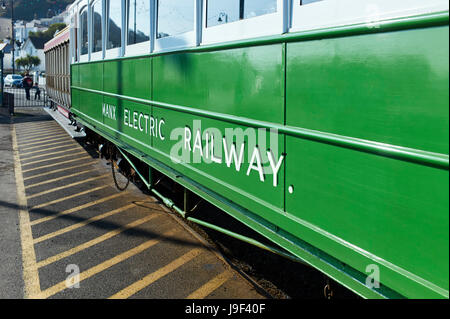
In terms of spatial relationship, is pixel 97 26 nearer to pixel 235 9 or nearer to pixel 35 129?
pixel 235 9

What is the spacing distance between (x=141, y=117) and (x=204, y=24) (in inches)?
61.9

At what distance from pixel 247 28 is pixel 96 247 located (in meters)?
2.87

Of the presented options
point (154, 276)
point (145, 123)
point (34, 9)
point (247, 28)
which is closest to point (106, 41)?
point (145, 123)

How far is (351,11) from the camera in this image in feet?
6.37

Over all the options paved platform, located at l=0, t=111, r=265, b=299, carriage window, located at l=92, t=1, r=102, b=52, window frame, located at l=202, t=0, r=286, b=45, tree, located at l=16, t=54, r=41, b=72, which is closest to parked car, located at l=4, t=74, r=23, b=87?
tree, located at l=16, t=54, r=41, b=72

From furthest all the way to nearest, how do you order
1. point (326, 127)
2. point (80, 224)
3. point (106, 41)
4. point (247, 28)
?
point (106, 41), point (80, 224), point (247, 28), point (326, 127)

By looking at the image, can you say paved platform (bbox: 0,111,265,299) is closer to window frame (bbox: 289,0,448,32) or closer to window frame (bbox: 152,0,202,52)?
window frame (bbox: 152,0,202,52)

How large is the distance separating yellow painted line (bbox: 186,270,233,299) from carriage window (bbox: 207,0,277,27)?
2.06 m

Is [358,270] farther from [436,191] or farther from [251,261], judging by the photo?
[251,261]

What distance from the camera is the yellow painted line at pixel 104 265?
11.8ft

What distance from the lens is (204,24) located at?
322 centimetres

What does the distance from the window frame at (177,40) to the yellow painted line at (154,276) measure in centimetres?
193

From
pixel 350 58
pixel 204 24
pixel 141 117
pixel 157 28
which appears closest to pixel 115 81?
pixel 141 117

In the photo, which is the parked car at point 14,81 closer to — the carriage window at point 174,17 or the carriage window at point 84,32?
the carriage window at point 84,32
